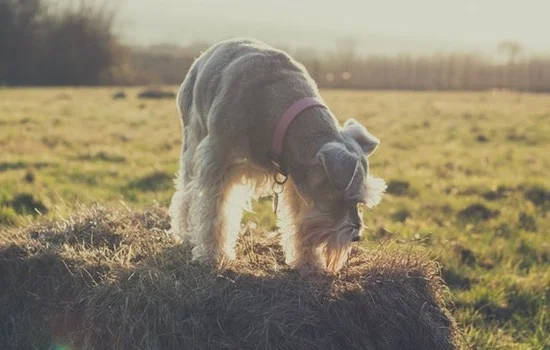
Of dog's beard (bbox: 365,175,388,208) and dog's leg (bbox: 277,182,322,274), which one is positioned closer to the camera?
dog's beard (bbox: 365,175,388,208)

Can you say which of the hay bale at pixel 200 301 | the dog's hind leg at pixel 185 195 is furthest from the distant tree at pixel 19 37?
the hay bale at pixel 200 301

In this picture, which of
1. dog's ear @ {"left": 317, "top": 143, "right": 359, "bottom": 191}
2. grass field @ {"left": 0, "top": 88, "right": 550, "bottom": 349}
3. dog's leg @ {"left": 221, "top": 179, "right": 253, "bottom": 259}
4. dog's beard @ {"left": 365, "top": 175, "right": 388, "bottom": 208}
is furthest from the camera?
grass field @ {"left": 0, "top": 88, "right": 550, "bottom": 349}

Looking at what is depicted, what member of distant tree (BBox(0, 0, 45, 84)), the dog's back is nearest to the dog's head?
the dog's back

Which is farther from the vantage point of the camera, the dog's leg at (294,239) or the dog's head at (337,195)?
the dog's leg at (294,239)

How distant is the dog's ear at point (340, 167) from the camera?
4.54 meters

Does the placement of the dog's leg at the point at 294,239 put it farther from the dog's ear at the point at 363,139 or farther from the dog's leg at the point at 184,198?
the dog's leg at the point at 184,198

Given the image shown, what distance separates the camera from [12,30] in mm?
44875

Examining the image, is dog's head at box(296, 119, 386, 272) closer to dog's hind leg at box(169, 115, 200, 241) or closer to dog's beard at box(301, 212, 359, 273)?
dog's beard at box(301, 212, 359, 273)

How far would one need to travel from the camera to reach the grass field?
642 cm

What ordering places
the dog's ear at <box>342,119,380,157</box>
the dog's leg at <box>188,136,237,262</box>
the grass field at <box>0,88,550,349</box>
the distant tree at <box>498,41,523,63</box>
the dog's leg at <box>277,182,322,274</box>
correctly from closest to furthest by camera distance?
the dog's leg at <box>277,182,322,274</box> < the dog's ear at <box>342,119,380,157</box> < the dog's leg at <box>188,136,237,262</box> < the grass field at <box>0,88,550,349</box> < the distant tree at <box>498,41,523,63</box>

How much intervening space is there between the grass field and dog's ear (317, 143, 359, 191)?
3.65 feet

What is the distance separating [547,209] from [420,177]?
272 cm

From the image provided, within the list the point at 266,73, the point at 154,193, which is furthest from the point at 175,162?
the point at 266,73

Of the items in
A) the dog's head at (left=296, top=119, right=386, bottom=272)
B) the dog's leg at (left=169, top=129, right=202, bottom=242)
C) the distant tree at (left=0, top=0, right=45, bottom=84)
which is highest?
the dog's head at (left=296, top=119, right=386, bottom=272)
